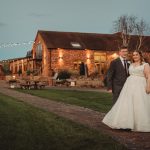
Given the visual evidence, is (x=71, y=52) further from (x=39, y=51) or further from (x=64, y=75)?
(x=64, y=75)

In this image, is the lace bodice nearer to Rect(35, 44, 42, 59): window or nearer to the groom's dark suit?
the groom's dark suit

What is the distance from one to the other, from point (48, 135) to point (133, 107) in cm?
215

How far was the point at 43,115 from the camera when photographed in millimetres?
13242

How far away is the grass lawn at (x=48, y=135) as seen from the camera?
7.75 meters

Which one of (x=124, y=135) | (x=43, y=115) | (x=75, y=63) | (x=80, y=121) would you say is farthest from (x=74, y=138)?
(x=75, y=63)

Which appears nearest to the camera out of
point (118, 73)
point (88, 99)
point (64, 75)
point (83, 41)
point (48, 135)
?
point (48, 135)

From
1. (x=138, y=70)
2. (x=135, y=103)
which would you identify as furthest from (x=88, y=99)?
(x=135, y=103)

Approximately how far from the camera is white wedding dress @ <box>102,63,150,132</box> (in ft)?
32.2

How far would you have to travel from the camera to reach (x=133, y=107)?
1002cm

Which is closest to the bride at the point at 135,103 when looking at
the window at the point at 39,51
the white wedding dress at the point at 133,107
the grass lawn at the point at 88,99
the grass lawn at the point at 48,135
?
the white wedding dress at the point at 133,107

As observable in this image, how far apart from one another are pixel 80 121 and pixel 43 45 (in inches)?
1864

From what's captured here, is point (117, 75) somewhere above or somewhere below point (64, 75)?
below

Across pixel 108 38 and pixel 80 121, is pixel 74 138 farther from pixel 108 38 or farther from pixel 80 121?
pixel 108 38

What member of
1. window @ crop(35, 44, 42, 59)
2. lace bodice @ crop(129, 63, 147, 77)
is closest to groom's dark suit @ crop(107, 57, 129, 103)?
lace bodice @ crop(129, 63, 147, 77)
